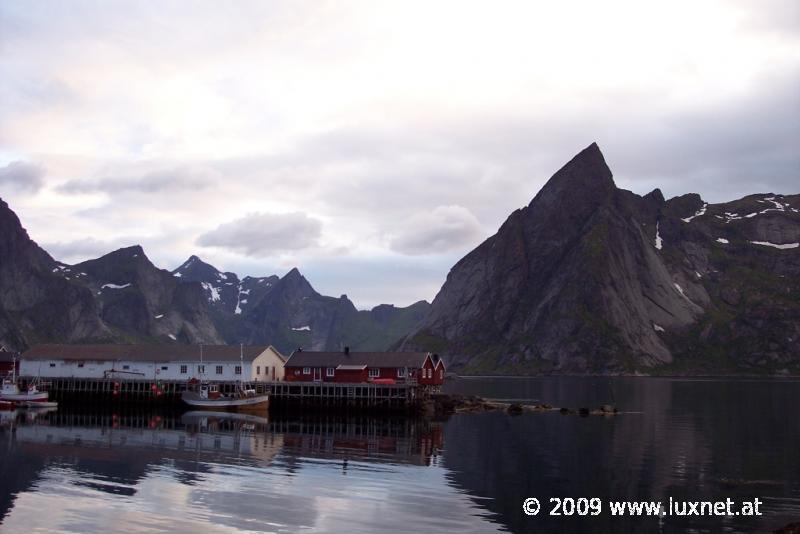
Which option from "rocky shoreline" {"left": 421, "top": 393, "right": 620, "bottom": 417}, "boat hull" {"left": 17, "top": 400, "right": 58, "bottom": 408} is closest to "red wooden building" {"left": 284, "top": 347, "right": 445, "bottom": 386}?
"rocky shoreline" {"left": 421, "top": 393, "right": 620, "bottom": 417}

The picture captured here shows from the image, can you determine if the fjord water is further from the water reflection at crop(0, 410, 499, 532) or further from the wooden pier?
the wooden pier

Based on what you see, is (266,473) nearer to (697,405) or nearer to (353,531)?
(353,531)

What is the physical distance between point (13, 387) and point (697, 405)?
104321 millimetres

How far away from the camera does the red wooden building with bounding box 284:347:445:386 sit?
114 metres

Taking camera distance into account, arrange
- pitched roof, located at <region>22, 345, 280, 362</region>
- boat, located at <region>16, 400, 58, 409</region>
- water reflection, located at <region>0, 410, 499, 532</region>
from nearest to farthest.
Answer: water reflection, located at <region>0, 410, 499, 532</region>, boat, located at <region>16, 400, 58, 409</region>, pitched roof, located at <region>22, 345, 280, 362</region>

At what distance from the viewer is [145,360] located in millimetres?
120250

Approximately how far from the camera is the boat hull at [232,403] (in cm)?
10856

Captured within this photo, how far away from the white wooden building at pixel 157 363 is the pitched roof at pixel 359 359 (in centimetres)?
506

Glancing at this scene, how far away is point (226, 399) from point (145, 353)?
786 inches

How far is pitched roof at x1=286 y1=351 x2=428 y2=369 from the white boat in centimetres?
923

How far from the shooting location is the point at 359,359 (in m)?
117

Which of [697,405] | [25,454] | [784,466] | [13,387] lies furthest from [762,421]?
[13,387]

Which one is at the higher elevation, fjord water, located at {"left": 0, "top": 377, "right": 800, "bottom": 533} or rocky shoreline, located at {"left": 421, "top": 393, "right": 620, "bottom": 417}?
rocky shoreline, located at {"left": 421, "top": 393, "right": 620, "bottom": 417}

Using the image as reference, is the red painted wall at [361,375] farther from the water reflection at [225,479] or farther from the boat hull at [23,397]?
the boat hull at [23,397]
